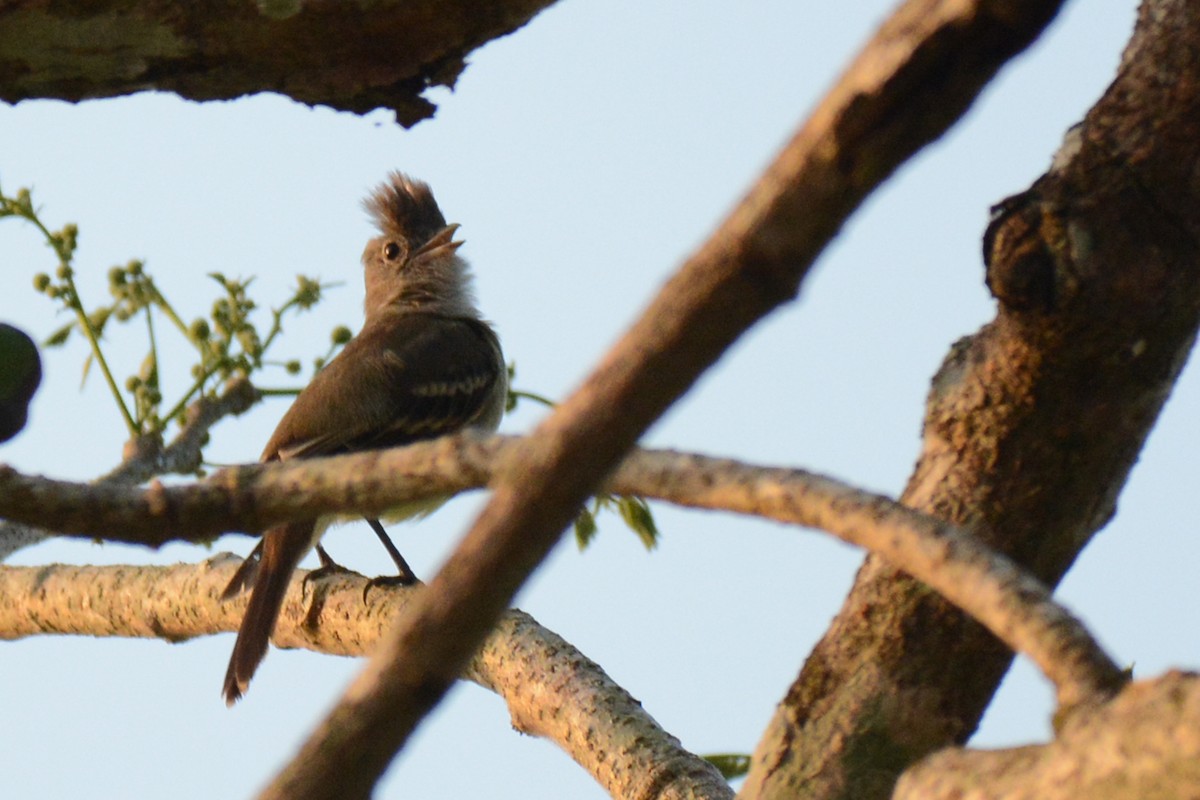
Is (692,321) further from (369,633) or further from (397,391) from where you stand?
(397,391)

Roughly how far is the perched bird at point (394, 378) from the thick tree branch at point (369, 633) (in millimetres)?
116

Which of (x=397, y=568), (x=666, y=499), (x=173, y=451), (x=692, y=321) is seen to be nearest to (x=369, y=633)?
(x=173, y=451)

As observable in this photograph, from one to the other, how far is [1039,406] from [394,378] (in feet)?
14.2

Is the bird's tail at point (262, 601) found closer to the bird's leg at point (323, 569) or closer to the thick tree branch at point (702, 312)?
the bird's leg at point (323, 569)

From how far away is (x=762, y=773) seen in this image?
8.59ft

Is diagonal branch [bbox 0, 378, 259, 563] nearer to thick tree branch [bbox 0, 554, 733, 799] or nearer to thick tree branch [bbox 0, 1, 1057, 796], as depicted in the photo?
thick tree branch [bbox 0, 554, 733, 799]

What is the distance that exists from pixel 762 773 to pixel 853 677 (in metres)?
0.22

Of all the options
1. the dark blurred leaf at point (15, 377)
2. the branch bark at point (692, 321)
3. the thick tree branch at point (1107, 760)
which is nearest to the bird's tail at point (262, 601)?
the dark blurred leaf at point (15, 377)

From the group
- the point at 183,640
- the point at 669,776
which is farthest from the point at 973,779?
the point at 183,640

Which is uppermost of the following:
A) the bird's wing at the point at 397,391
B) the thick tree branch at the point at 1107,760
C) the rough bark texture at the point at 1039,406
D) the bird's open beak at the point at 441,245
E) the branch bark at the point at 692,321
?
the bird's open beak at the point at 441,245

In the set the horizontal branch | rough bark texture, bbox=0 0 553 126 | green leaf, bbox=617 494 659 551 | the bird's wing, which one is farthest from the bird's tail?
the horizontal branch

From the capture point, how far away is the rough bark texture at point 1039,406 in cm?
242

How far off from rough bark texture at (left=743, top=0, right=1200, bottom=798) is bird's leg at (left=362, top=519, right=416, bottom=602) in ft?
8.09

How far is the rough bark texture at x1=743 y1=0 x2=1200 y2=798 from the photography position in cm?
242
